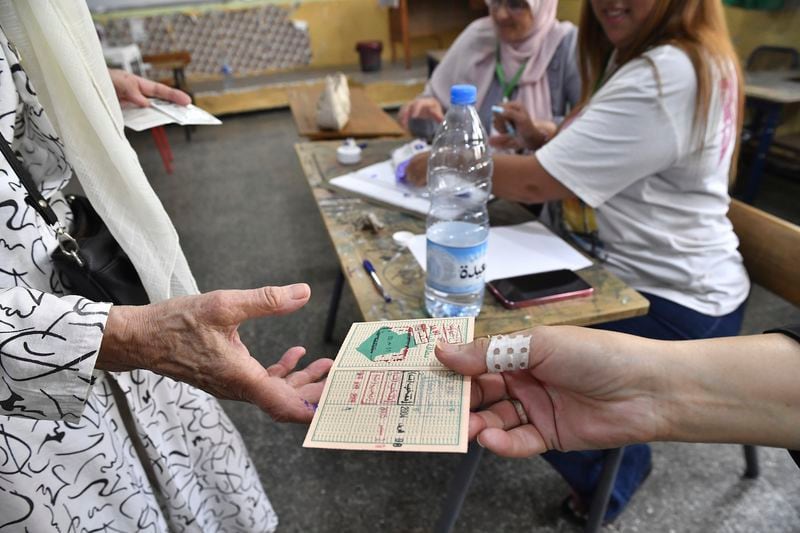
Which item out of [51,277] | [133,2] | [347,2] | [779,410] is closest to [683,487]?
[779,410]

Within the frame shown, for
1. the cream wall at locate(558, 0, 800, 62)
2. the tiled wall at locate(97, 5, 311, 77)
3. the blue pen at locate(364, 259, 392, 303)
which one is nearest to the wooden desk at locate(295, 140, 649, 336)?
the blue pen at locate(364, 259, 392, 303)

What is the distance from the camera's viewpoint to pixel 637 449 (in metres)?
1.34

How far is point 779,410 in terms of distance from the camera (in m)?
0.68

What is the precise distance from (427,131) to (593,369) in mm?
1486

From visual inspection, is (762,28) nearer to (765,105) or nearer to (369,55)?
(765,105)

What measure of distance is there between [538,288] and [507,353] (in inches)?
12.1

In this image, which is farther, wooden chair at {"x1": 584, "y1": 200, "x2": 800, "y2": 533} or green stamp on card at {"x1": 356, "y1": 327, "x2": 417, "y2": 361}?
wooden chair at {"x1": 584, "y1": 200, "x2": 800, "y2": 533}

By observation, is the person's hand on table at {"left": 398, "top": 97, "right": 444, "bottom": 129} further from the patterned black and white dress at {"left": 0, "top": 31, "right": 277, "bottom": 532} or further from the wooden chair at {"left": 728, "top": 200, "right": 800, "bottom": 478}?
the patterned black and white dress at {"left": 0, "top": 31, "right": 277, "bottom": 532}

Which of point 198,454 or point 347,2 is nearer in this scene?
point 198,454

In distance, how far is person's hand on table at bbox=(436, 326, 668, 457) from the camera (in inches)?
28.3

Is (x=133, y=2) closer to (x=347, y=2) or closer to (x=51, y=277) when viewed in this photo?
(x=347, y=2)

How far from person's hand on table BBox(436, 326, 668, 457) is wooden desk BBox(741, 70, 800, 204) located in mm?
2735

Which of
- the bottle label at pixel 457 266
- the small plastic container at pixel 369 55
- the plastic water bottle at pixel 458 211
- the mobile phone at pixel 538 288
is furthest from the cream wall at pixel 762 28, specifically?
the bottle label at pixel 457 266

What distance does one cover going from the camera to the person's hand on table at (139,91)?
0.92 m
